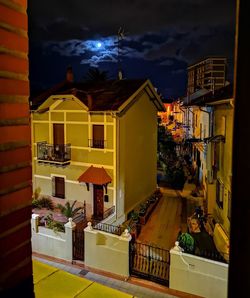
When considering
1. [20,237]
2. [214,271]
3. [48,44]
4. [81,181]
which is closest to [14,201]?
[20,237]

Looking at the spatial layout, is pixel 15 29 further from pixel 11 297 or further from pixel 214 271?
pixel 214 271

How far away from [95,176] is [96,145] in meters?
1.35

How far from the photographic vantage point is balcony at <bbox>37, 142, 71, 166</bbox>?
1355 centimetres

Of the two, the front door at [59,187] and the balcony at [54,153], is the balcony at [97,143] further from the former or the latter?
the front door at [59,187]

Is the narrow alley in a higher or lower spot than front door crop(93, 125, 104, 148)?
lower

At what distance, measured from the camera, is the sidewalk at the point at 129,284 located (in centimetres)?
814

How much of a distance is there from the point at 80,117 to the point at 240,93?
12.4 metres

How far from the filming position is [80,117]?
517 inches

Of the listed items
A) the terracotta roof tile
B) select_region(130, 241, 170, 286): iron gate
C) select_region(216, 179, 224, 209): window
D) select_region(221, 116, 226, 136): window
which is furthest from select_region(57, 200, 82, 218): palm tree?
select_region(221, 116, 226, 136): window

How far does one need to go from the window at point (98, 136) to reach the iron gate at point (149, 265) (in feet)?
16.1

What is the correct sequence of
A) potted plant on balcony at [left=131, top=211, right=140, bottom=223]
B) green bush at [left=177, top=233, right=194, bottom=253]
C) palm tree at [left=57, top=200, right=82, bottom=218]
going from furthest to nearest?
potted plant on balcony at [left=131, top=211, right=140, bottom=223]
palm tree at [left=57, top=200, right=82, bottom=218]
green bush at [left=177, top=233, right=194, bottom=253]

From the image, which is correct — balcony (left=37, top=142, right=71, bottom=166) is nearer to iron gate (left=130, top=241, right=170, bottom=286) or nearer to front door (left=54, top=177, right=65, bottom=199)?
front door (left=54, top=177, right=65, bottom=199)

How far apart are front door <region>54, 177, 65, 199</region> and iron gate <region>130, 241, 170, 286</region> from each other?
5.93 metres

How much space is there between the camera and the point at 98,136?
13.0 metres
